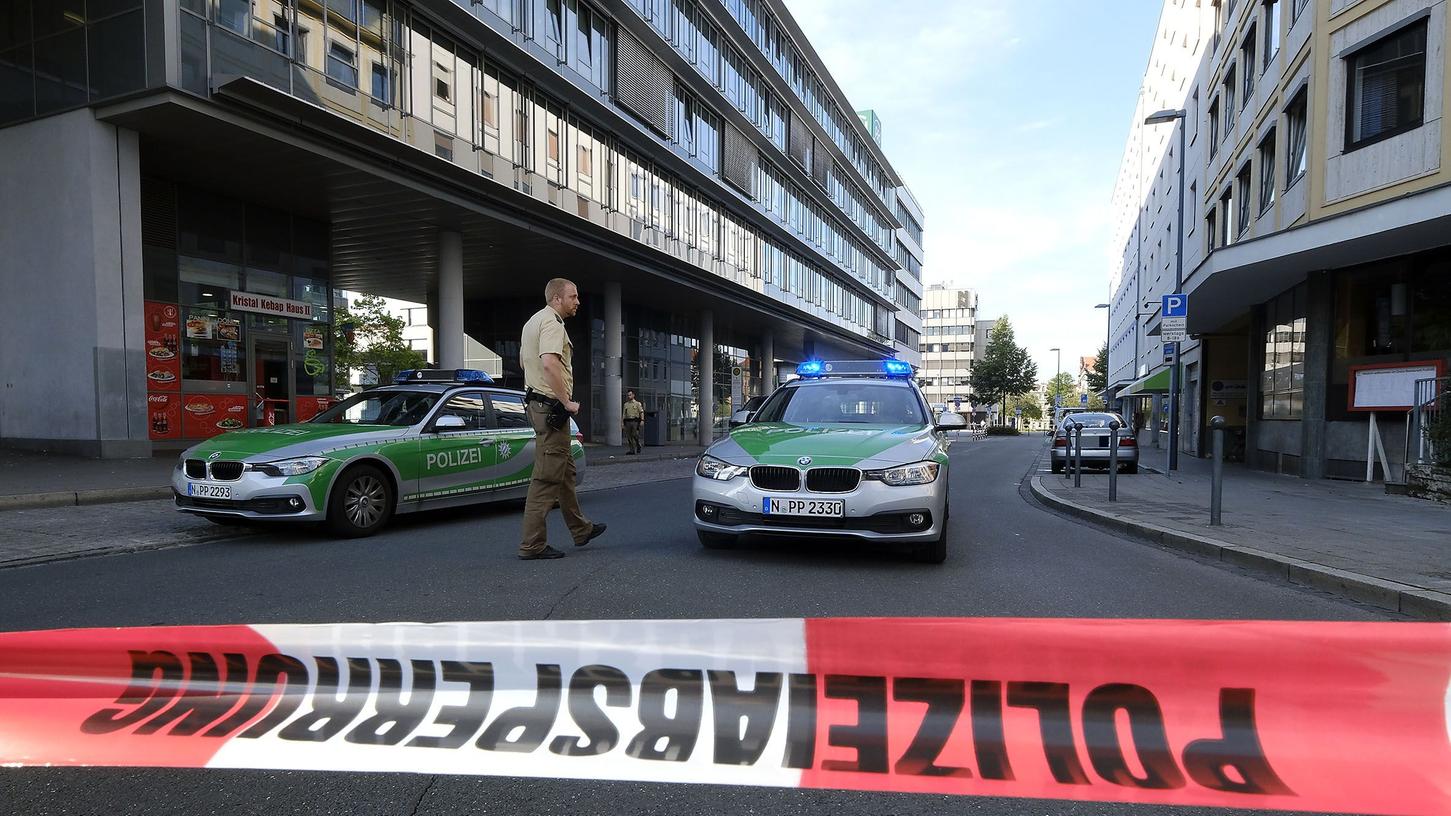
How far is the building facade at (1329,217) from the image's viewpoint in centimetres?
1268

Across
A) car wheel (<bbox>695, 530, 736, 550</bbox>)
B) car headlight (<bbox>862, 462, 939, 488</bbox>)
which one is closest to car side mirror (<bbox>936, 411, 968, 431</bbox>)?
car headlight (<bbox>862, 462, 939, 488</bbox>)

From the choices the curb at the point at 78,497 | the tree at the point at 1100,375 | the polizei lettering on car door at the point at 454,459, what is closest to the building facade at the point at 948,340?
the tree at the point at 1100,375

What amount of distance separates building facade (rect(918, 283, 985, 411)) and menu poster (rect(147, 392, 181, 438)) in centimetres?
11130

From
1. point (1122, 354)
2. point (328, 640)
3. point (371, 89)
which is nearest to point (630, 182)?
point (371, 89)

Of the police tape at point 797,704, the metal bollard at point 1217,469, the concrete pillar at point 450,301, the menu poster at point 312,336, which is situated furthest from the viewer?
the concrete pillar at point 450,301

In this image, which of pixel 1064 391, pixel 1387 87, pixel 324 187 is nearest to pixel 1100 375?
pixel 1064 391

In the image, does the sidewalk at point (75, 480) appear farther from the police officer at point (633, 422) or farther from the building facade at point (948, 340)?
the building facade at point (948, 340)

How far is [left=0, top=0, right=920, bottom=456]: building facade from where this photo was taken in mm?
12992

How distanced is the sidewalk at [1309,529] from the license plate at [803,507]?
3.50m

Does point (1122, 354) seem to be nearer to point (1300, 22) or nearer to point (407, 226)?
point (1300, 22)

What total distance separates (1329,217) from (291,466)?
51.5 ft

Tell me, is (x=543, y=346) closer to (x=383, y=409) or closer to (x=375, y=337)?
(x=383, y=409)

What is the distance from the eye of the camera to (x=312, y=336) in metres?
18.6

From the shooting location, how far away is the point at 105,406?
1291 centimetres
